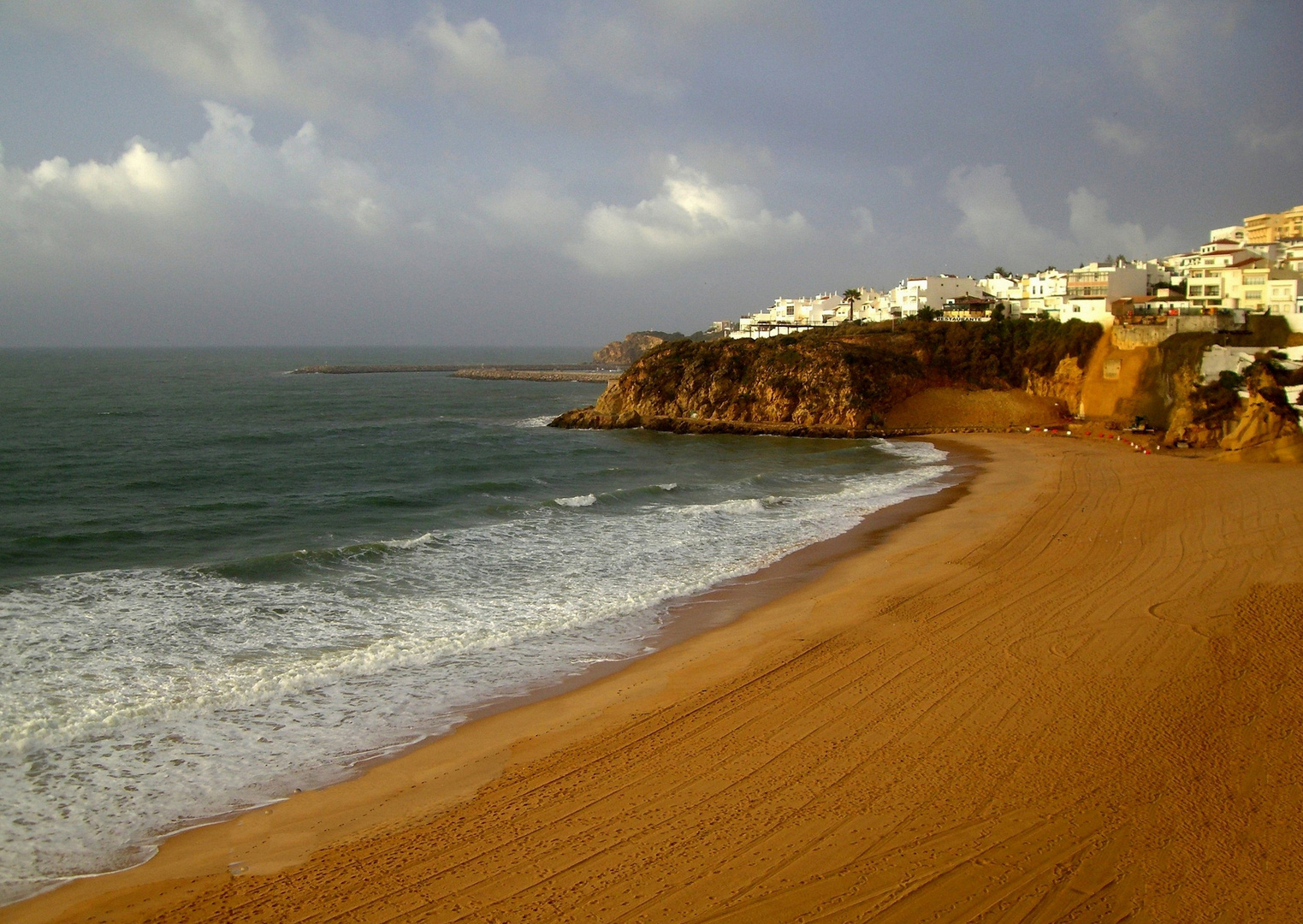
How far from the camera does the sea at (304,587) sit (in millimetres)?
9523

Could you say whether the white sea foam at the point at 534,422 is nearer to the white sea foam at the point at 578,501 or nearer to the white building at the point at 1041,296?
the white sea foam at the point at 578,501

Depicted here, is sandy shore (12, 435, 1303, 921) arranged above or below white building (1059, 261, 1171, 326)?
below

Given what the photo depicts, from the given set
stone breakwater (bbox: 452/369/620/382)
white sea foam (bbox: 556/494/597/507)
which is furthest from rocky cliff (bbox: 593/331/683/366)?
white sea foam (bbox: 556/494/597/507)

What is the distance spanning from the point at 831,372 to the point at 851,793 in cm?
4078

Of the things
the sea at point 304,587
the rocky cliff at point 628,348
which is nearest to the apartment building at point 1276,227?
the sea at point 304,587

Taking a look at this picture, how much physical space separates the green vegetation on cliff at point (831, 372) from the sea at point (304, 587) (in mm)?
7134

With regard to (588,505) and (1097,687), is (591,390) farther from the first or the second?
(1097,687)

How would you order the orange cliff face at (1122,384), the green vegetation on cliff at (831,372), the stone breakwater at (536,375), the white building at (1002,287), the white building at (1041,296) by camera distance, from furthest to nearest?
the stone breakwater at (536,375)
the white building at (1002,287)
the white building at (1041,296)
the green vegetation on cliff at (831,372)
the orange cliff face at (1122,384)

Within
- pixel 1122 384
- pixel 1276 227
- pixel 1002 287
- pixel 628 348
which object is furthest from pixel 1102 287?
pixel 628 348

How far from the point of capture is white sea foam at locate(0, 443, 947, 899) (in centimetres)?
892

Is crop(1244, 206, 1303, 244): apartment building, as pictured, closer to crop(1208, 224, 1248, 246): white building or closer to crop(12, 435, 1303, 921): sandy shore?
crop(1208, 224, 1248, 246): white building

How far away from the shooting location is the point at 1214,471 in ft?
89.7

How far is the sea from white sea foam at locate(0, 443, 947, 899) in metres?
0.05

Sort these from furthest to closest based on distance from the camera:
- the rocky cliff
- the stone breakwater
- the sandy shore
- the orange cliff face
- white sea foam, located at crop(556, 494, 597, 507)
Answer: the rocky cliff
the stone breakwater
the orange cliff face
white sea foam, located at crop(556, 494, 597, 507)
the sandy shore
